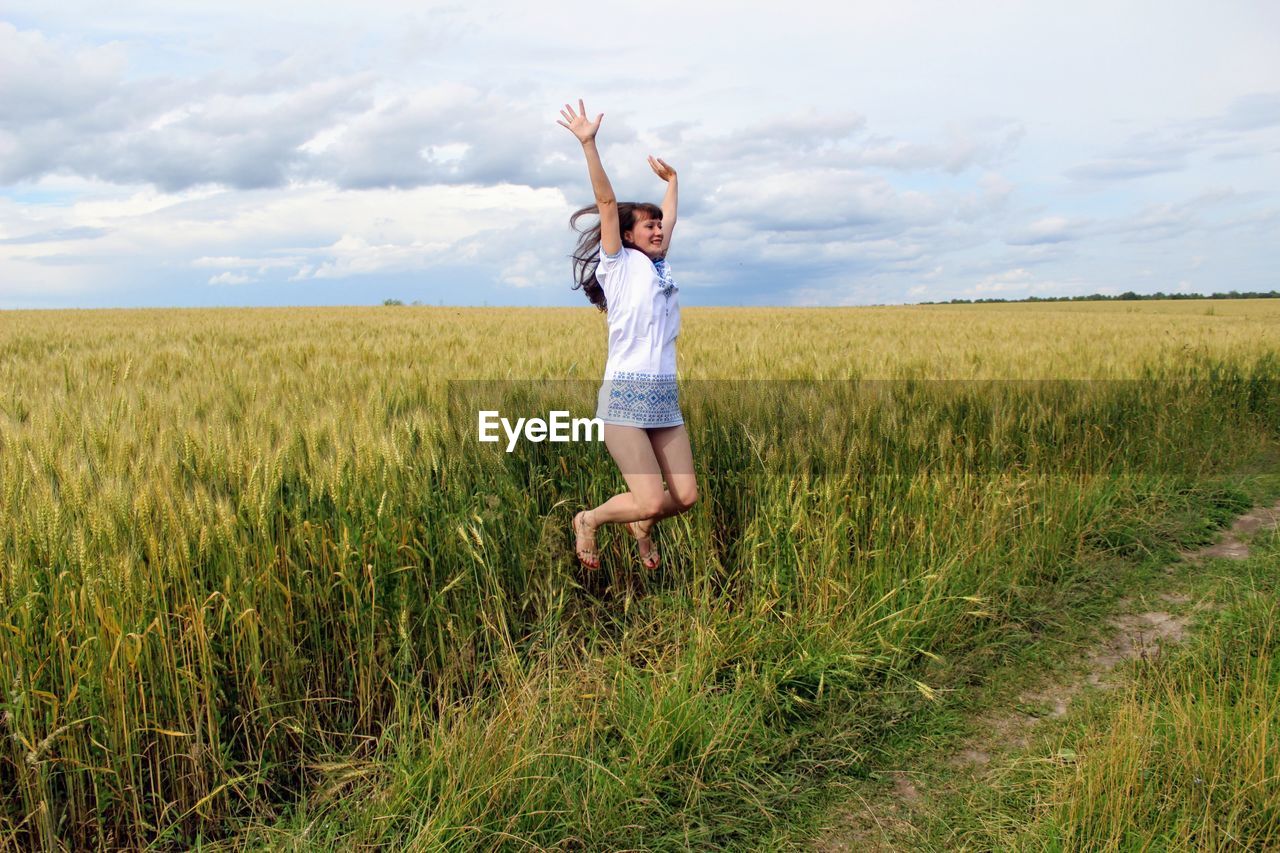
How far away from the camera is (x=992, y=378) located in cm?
545

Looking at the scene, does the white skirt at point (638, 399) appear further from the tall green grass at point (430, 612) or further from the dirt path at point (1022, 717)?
the dirt path at point (1022, 717)

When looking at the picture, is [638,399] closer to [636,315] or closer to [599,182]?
[636,315]

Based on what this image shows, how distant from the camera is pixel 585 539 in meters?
3.26

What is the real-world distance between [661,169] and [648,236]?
1.53 feet

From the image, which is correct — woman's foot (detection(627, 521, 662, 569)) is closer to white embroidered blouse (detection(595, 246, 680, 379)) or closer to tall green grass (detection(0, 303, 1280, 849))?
tall green grass (detection(0, 303, 1280, 849))

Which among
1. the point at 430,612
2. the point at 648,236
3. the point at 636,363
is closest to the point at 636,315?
the point at 636,363

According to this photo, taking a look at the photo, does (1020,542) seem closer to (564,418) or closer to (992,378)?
(992,378)

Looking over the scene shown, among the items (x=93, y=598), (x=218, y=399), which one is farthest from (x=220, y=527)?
(x=218, y=399)

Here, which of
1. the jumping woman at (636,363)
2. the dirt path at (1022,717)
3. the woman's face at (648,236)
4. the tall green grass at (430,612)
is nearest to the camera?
the tall green grass at (430,612)

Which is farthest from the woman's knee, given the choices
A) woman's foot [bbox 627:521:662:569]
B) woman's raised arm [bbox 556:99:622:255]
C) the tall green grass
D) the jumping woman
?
woman's raised arm [bbox 556:99:622:255]

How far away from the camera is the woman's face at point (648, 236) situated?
3240 mm

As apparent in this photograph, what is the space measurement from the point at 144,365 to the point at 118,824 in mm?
3950

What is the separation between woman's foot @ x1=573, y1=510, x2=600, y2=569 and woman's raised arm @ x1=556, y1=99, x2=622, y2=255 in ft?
3.30

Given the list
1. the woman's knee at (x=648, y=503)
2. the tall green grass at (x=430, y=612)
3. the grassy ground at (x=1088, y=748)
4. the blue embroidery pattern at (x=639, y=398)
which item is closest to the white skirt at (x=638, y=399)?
the blue embroidery pattern at (x=639, y=398)
